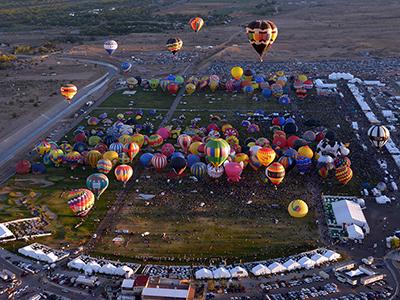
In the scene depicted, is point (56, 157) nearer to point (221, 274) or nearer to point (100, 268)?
point (100, 268)

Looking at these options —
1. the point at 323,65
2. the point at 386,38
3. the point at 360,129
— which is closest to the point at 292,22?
the point at 386,38

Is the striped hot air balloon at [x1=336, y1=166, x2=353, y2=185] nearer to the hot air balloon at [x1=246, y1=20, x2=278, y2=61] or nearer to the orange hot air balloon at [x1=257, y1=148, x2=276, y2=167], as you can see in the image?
the orange hot air balloon at [x1=257, y1=148, x2=276, y2=167]

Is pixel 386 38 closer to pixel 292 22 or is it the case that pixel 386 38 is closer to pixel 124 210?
pixel 292 22

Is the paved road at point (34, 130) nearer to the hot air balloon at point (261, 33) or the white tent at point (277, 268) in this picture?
the hot air balloon at point (261, 33)

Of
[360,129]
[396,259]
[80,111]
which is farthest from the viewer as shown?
[80,111]

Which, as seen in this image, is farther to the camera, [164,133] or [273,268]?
[164,133]

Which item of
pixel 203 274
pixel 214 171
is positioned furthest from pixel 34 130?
pixel 203 274
